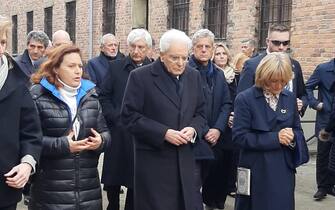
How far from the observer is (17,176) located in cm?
297

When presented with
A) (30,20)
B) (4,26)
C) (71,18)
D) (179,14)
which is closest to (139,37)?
(4,26)

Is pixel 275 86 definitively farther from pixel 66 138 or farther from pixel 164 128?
pixel 66 138

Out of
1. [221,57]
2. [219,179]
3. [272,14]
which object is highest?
[272,14]

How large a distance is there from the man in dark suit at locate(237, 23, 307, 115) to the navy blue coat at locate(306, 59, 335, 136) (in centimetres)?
85

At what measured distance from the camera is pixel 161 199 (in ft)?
12.7

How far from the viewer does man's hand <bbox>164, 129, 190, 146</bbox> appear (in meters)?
3.83

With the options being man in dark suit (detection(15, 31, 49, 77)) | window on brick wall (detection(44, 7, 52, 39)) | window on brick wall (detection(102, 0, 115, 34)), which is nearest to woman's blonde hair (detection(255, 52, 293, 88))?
man in dark suit (detection(15, 31, 49, 77))

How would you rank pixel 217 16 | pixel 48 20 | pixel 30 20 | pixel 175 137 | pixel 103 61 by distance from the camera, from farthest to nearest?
pixel 30 20
pixel 48 20
pixel 217 16
pixel 103 61
pixel 175 137

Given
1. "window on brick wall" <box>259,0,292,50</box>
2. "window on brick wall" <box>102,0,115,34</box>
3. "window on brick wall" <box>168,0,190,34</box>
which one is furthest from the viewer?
"window on brick wall" <box>102,0,115,34</box>

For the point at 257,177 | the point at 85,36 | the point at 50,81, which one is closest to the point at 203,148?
the point at 257,177

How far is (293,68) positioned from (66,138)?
2.69 meters

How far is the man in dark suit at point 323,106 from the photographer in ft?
20.7

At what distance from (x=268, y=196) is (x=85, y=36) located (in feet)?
47.4

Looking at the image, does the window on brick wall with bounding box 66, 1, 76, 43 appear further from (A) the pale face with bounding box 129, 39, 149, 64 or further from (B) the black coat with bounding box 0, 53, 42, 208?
(B) the black coat with bounding box 0, 53, 42, 208
